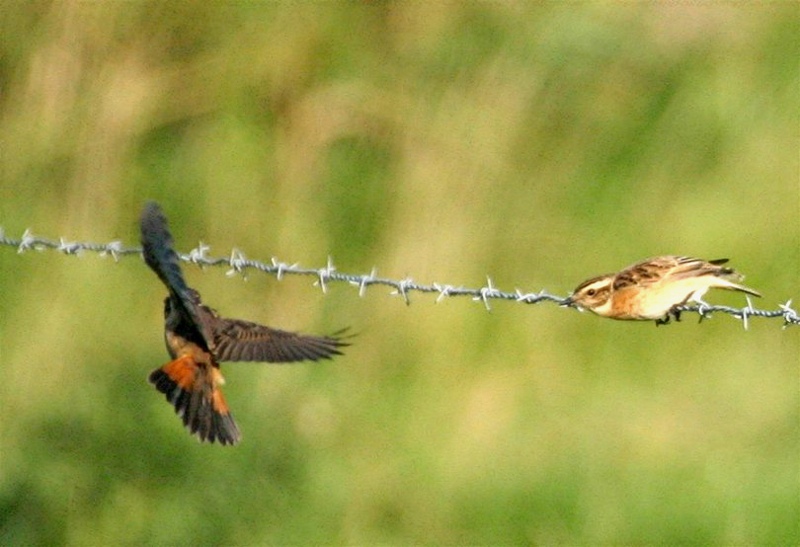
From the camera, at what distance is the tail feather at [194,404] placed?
577 cm

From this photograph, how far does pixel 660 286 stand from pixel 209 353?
1641 millimetres

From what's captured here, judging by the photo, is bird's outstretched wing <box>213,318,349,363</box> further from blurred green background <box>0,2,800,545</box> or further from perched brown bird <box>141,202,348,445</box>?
blurred green background <box>0,2,800,545</box>

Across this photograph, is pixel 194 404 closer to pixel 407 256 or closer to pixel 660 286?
pixel 660 286

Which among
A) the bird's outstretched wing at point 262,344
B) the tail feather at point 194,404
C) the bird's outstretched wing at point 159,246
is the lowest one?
the bird's outstretched wing at point 159,246

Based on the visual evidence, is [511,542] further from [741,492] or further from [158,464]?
[158,464]

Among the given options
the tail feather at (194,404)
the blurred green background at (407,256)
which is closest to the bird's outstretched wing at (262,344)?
the tail feather at (194,404)

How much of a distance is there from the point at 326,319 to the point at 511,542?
1.73 metres

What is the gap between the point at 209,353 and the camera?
5.82 metres

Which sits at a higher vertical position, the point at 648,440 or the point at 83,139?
the point at 83,139

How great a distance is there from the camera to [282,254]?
29.1 feet

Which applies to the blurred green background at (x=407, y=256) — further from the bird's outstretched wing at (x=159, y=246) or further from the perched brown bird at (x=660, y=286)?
the bird's outstretched wing at (x=159, y=246)

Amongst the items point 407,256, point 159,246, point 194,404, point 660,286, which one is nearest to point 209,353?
point 194,404

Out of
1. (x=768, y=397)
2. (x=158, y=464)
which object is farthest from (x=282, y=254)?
(x=768, y=397)

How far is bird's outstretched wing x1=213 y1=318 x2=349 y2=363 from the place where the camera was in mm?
5625
